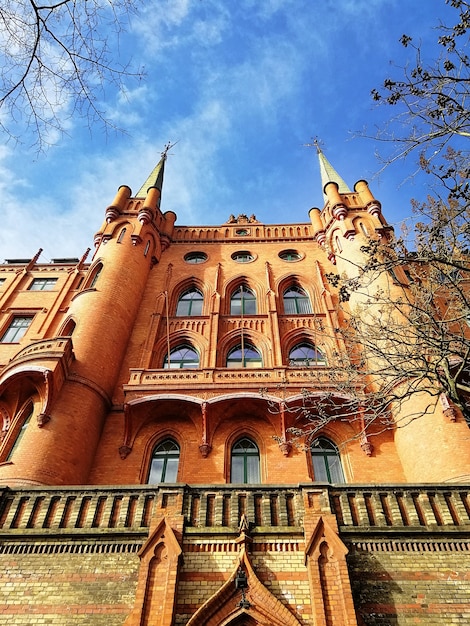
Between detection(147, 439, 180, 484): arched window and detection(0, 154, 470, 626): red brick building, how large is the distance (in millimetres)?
61

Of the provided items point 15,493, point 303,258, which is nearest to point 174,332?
point 303,258

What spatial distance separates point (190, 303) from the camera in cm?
1922

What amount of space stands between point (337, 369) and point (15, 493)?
7.24m

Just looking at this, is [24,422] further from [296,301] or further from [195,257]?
[195,257]

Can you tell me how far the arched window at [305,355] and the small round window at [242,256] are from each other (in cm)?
607

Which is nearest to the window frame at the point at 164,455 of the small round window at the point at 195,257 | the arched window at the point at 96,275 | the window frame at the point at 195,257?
the arched window at the point at 96,275

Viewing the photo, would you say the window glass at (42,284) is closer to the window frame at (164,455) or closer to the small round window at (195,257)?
the small round window at (195,257)

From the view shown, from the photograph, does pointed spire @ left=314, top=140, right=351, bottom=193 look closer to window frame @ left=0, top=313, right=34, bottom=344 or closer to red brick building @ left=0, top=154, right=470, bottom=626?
red brick building @ left=0, top=154, right=470, bottom=626

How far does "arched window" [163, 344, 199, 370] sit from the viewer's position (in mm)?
16250

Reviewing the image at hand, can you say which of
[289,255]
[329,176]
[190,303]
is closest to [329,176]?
[329,176]

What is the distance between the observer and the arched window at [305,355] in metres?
16.2

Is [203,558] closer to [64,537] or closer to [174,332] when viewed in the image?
[64,537]

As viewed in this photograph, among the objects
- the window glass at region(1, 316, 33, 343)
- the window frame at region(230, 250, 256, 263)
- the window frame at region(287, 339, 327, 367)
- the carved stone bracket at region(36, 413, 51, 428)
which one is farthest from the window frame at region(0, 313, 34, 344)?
the window frame at region(287, 339, 327, 367)

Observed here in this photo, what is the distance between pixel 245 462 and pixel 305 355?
16.4 ft
